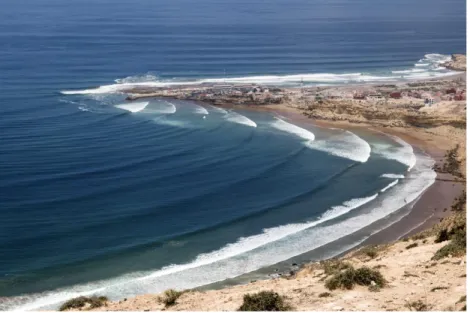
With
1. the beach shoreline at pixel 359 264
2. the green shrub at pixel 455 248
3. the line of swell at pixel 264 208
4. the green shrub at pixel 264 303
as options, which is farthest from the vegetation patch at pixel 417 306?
→ the line of swell at pixel 264 208

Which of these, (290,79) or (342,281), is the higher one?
(342,281)

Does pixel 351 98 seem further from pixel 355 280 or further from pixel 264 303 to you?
pixel 264 303

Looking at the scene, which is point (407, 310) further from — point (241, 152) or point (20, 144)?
point (20, 144)

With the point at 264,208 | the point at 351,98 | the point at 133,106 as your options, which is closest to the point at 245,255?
the point at 264,208

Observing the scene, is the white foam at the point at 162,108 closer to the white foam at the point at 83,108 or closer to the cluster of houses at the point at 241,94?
the cluster of houses at the point at 241,94

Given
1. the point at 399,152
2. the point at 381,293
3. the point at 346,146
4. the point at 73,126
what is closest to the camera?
the point at 381,293

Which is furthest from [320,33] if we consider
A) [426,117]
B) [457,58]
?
[426,117]
